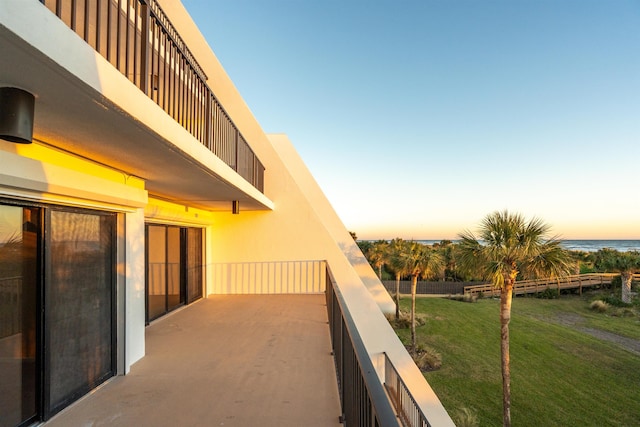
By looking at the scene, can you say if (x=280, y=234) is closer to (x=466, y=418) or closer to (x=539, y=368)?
(x=466, y=418)

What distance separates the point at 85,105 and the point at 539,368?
48.1 ft

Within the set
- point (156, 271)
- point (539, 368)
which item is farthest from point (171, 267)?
point (539, 368)

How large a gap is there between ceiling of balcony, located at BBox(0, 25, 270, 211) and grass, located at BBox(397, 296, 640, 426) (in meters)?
8.91

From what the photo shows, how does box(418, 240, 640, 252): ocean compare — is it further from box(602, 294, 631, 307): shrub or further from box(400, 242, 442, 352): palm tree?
box(400, 242, 442, 352): palm tree

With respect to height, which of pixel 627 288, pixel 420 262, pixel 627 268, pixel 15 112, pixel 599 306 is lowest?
pixel 599 306

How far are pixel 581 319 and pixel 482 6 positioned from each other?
1725 cm

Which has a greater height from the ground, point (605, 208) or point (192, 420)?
point (605, 208)

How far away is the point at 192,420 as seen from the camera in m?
2.63

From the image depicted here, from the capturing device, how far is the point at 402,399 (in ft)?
20.6

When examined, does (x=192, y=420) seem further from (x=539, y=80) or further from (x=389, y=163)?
(x=389, y=163)

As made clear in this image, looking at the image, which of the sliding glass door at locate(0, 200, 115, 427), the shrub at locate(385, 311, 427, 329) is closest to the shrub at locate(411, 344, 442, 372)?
the shrub at locate(385, 311, 427, 329)

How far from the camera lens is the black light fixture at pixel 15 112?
1619 mm

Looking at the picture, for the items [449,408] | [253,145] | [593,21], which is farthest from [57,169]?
[593,21]

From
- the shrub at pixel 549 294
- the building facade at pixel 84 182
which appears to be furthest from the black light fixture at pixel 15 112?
the shrub at pixel 549 294
